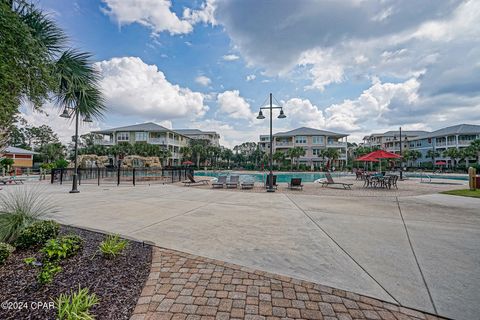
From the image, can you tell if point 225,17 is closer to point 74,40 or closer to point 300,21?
point 300,21

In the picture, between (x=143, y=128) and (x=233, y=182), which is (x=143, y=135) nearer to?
(x=143, y=128)

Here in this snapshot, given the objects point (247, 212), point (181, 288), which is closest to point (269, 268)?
point (181, 288)

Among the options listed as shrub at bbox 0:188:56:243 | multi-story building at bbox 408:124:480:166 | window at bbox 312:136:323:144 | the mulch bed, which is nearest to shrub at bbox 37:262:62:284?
the mulch bed

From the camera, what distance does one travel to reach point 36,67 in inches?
134

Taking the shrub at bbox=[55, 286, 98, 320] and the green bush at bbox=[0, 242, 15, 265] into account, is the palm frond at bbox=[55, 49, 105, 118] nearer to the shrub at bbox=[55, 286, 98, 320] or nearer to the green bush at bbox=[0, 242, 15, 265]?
the green bush at bbox=[0, 242, 15, 265]

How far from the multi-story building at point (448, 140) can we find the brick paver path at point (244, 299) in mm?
67210

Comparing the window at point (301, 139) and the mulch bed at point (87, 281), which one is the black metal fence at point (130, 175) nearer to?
the mulch bed at point (87, 281)

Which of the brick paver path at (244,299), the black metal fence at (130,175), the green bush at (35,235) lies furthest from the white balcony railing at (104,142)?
the brick paver path at (244,299)

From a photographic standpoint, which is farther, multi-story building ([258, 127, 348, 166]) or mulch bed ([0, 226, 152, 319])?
multi-story building ([258, 127, 348, 166])

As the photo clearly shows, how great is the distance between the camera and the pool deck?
2959 millimetres

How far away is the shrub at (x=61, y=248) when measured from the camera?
3.19 m

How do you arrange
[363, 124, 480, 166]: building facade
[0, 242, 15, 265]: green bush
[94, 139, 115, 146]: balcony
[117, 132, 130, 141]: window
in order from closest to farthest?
[0, 242, 15, 265]: green bush → [363, 124, 480, 166]: building facade → [94, 139, 115, 146]: balcony → [117, 132, 130, 141]: window

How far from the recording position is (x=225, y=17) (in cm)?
1230

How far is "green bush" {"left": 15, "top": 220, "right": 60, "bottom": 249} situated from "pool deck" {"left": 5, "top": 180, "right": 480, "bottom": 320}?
145 centimetres
